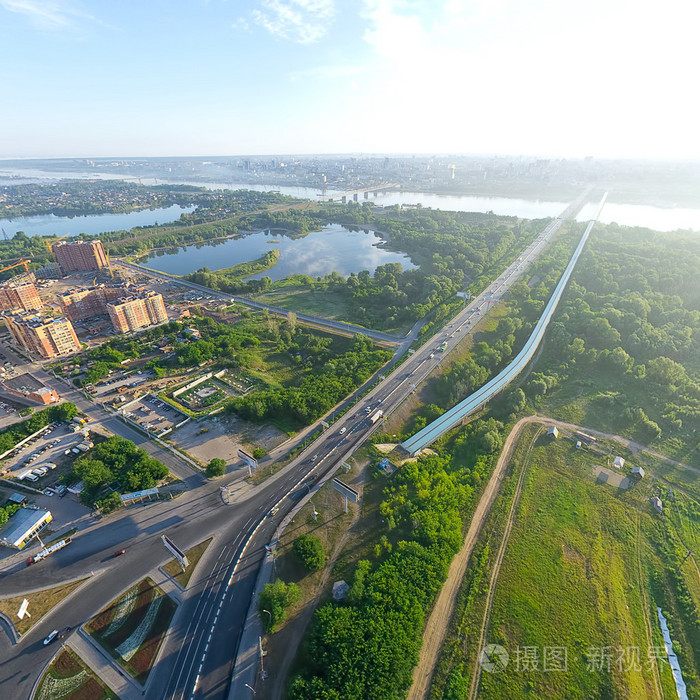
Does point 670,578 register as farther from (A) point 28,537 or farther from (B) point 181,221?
(B) point 181,221

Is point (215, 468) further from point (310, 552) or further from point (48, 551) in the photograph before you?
point (48, 551)

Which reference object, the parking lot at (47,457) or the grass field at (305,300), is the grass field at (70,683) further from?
the grass field at (305,300)

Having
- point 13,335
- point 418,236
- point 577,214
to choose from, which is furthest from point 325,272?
point 577,214

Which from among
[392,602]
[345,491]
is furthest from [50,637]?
[392,602]

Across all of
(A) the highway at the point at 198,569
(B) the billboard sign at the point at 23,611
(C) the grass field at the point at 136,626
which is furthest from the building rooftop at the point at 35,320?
(C) the grass field at the point at 136,626

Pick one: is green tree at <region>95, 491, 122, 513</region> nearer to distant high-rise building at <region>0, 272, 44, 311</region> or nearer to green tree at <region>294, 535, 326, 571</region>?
green tree at <region>294, 535, 326, 571</region>

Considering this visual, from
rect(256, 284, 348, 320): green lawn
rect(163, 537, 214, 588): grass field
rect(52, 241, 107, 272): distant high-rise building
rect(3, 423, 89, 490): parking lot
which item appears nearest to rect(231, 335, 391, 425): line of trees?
rect(163, 537, 214, 588): grass field

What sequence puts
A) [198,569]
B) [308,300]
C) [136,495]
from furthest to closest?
[308,300] → [136,495] → [198,569]
